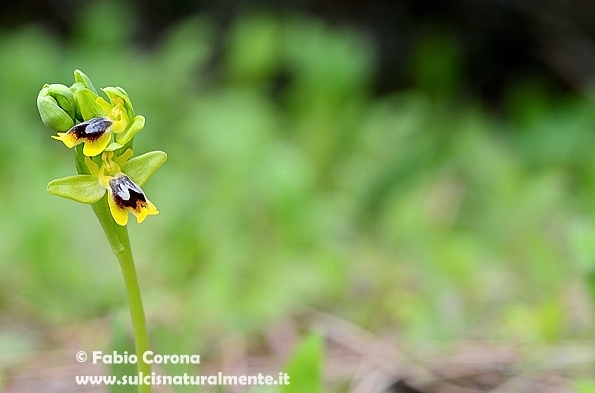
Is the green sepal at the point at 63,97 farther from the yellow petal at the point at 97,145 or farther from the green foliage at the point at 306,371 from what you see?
the green foliage at the point at 306,371

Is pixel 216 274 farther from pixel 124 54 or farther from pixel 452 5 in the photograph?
pixel 452 5

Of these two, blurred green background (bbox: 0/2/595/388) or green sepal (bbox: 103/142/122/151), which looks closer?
green sepal (bbox: 103/142/122/151)

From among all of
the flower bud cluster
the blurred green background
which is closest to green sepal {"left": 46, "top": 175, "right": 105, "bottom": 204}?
the flower bud cluster

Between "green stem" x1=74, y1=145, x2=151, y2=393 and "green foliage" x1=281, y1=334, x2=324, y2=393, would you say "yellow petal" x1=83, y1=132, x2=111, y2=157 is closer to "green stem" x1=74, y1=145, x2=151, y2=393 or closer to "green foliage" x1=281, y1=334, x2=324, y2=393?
"green stem" x1=74, y1=145, x2=151, y2=393

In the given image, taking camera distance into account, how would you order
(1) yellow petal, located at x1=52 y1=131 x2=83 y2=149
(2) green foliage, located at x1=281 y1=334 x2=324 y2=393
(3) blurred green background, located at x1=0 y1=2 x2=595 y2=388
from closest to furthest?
(1) yellow petal, located at x1=52 y1=131 x2=83 y2=149, (2) green foliage, located at x1=281 y1=334 x2=324 y2=393, (3) blurred green background, located at x1=0 y1=2 x2=595 y2=388

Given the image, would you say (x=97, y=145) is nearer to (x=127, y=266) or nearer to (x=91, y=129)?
(x=91, y=129)

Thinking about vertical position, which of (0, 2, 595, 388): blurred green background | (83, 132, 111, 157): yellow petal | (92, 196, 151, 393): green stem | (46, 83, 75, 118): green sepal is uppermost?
(0, 2, 595, 388): blurred green background
